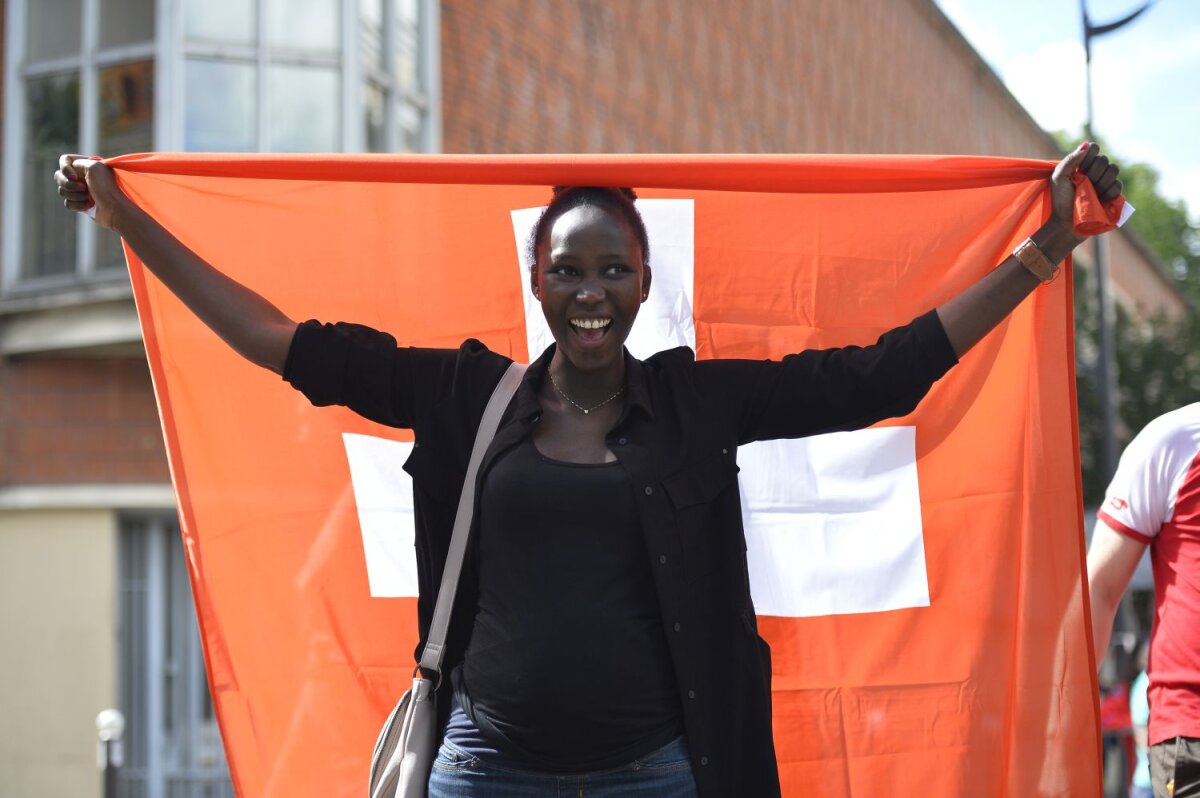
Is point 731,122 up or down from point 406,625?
up

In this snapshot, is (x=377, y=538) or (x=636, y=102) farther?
(x=636, y=102)

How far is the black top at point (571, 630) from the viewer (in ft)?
8.68

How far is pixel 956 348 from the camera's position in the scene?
2918mm

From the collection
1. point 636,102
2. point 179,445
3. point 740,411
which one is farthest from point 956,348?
point 636,102

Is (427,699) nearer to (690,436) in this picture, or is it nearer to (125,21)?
(690,436)

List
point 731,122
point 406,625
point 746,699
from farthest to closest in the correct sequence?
1. point 731,122
2. point 406,625
3. point 746,699

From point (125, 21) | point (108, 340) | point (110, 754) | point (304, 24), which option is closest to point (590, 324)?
point (110, 754)

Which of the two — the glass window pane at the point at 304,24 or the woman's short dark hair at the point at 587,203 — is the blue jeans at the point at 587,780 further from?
the glass window pane at the point at 304,24

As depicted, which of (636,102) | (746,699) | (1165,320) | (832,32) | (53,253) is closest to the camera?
(746,699)

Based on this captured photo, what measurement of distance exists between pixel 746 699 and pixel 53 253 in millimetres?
8785

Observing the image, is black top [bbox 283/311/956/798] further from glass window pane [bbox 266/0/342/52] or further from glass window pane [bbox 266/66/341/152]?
glass window pane [bbox 266/0/342/52]

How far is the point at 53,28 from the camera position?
34.6ft

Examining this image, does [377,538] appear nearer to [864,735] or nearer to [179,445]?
[179,445]

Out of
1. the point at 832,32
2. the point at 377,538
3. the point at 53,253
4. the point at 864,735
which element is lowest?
the point at 864,735
